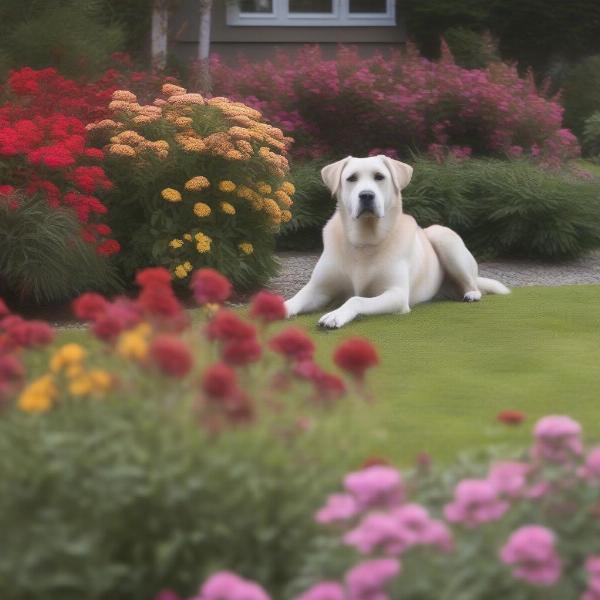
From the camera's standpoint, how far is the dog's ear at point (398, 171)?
8.03 m

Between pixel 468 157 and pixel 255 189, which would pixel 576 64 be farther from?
pixel 255 189

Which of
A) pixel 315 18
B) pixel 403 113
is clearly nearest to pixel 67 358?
pixel 403 113

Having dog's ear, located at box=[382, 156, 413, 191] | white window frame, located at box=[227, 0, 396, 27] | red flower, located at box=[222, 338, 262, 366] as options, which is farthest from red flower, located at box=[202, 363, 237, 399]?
white window frame, located at box=[227, 0, 396, 27]

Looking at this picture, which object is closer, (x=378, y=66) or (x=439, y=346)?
(x=439, y=346)

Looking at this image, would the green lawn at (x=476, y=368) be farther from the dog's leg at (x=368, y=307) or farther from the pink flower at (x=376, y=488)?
the pink flower at (x=376, y=488)

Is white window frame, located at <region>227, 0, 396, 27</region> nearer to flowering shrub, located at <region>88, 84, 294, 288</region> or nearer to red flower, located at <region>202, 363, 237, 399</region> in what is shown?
flowering shrub, located at <region>88, 84, 294, 288</region>

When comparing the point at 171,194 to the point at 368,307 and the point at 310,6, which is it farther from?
the point at 310,6

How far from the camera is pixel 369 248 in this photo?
810cm

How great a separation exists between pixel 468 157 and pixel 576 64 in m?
10.7

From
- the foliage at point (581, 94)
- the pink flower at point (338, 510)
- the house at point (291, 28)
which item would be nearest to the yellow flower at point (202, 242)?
the pink flower at point (338, 510)

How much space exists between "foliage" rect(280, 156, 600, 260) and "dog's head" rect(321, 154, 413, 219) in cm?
308

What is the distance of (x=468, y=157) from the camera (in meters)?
12.7

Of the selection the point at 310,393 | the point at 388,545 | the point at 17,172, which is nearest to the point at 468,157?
the point at 17,172

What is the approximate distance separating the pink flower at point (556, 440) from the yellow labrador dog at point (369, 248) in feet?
15.4
